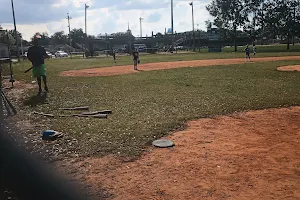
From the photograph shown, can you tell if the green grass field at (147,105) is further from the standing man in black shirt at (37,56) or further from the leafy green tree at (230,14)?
the leafy green tree at (230,14)

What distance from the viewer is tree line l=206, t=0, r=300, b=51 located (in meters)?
60.8

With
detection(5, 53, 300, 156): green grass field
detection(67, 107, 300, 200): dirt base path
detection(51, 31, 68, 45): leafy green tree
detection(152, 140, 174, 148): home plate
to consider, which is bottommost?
detection(67, 107, 300, 200): dirt base path

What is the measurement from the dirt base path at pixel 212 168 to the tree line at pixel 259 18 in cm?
5788

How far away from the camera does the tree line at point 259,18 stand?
2392 inches

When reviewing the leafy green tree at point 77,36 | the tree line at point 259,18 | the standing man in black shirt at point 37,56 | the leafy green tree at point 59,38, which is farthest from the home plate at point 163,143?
the leafy green tree at point 59,38

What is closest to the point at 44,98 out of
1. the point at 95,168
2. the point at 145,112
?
the point at 145,112

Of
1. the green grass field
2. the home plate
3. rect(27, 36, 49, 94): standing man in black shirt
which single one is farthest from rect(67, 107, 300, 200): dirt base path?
rect(27, 36, 49, 94): standing man in black shirt

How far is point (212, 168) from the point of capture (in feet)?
16.9

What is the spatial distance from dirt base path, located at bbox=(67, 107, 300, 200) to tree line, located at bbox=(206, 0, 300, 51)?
2279 inches

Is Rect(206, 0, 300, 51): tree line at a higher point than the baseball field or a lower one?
higher

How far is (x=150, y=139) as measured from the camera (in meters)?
6.64

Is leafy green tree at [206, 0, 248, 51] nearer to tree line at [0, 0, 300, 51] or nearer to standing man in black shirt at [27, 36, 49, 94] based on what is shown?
tree line at [0, 0, 300, 51]

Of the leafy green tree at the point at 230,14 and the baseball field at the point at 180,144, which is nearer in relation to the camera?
the baseball field at the point at 180,144

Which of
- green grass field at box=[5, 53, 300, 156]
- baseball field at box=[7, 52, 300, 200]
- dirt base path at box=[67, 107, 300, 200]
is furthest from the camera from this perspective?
green grass field at box=[5, 53, 300, 156]
